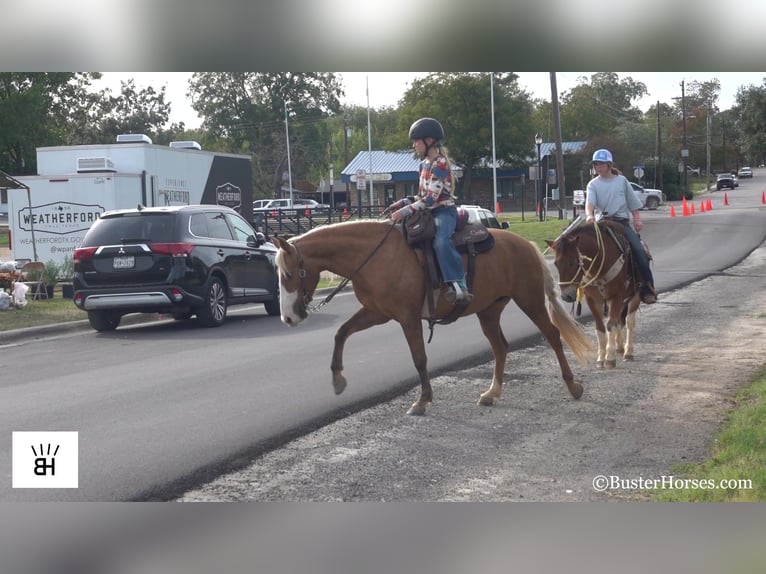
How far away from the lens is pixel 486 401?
25.3ft

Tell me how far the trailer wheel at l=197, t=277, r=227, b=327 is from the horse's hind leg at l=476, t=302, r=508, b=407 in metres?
2.05

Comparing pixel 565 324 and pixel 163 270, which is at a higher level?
pixel 163 270

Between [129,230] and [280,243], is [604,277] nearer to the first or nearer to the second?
[280,243]

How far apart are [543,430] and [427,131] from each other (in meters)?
2.08

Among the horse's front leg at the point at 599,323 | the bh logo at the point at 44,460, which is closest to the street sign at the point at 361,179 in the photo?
Result: the horse's front leg at the point at 599,323

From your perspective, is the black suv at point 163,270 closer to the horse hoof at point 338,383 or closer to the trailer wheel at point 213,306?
the trailer wheel at point 213,306

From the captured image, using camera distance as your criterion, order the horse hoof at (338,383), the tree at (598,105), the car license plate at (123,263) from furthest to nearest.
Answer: the car license plate at (123,263) → the horse hoof at (338,383) → the tree at (598,105)

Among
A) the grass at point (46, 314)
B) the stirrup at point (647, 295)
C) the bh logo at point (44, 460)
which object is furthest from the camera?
the grass at point (46, 314)

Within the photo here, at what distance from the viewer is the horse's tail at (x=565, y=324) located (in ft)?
26.6

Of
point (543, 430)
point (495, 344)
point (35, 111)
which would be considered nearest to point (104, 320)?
point (35, 111)

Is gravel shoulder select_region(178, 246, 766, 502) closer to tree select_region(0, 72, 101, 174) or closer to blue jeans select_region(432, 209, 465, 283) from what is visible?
blue jeans select_region(432, 209, 465, 283)

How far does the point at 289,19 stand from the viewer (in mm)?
5918

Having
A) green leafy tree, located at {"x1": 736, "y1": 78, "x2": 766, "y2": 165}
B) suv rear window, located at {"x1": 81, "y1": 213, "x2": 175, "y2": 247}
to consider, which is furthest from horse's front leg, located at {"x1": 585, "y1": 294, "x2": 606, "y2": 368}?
suv rear window, located at {"x1": 81, "y1": 213, "x2": 175, "y2": 247}

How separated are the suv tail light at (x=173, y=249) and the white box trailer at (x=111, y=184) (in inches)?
17.2
